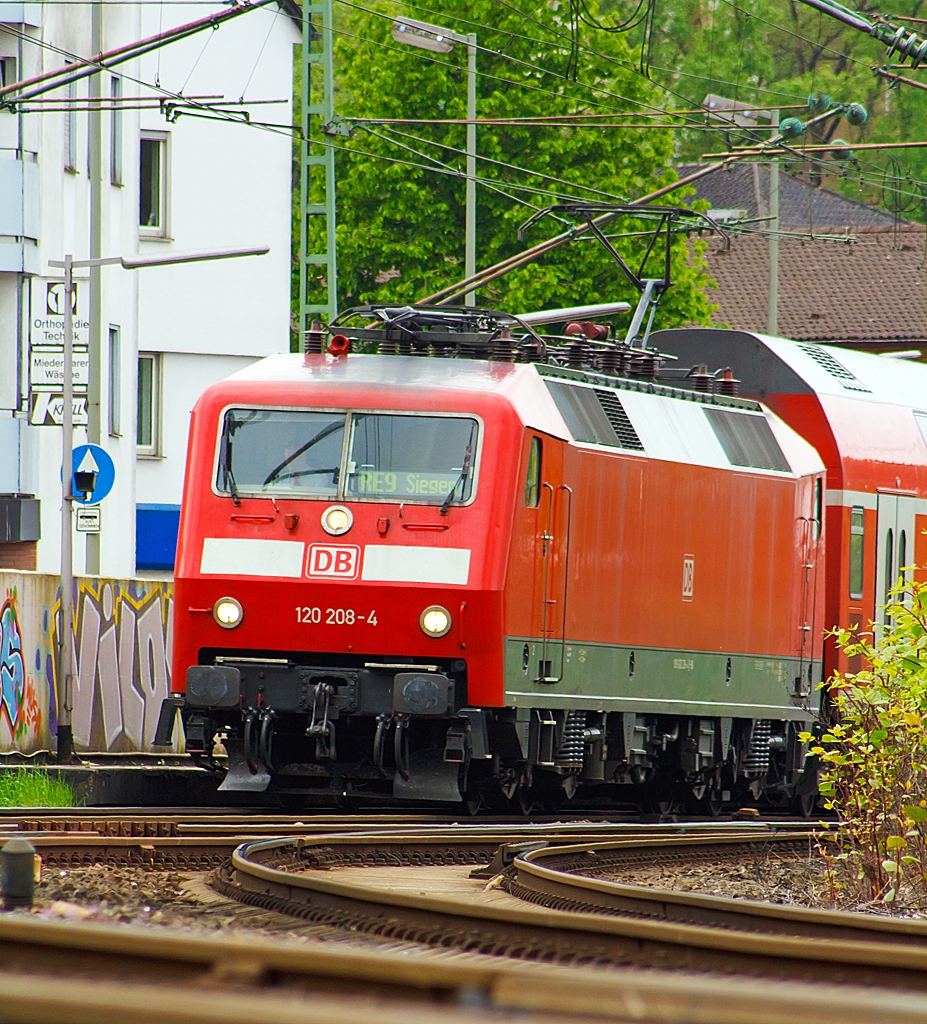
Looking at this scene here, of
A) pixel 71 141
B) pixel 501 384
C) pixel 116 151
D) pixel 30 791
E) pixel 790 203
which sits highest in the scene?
pixel 790 203

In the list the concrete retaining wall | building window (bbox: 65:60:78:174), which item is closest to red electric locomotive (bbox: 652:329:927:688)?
the concrete retaining wall

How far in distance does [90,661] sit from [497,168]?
25.2 meters

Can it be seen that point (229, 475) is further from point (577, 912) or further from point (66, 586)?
point (577, 912)

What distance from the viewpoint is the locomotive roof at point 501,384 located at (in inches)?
567

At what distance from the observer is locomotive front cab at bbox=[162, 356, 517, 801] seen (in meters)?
13.8

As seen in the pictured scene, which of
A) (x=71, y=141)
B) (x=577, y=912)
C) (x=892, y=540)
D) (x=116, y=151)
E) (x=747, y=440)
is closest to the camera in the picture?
(x=577, y=912)

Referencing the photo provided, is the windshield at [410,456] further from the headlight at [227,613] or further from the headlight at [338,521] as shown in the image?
the headlight at [227,613]

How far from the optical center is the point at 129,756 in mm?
18719

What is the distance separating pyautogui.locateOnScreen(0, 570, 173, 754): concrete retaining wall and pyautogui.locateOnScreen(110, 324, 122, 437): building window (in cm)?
1200

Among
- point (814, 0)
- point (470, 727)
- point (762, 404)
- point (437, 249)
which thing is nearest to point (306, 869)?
point (470, 727)

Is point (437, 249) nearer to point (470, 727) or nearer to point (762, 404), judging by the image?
point (762, 404)

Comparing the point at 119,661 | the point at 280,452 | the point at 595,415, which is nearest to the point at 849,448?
the point at 595,415

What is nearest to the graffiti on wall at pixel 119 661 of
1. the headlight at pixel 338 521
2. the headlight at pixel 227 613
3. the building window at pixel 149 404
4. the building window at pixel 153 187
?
the headlight at pixel 227 613

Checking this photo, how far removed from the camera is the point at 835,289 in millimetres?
58406
